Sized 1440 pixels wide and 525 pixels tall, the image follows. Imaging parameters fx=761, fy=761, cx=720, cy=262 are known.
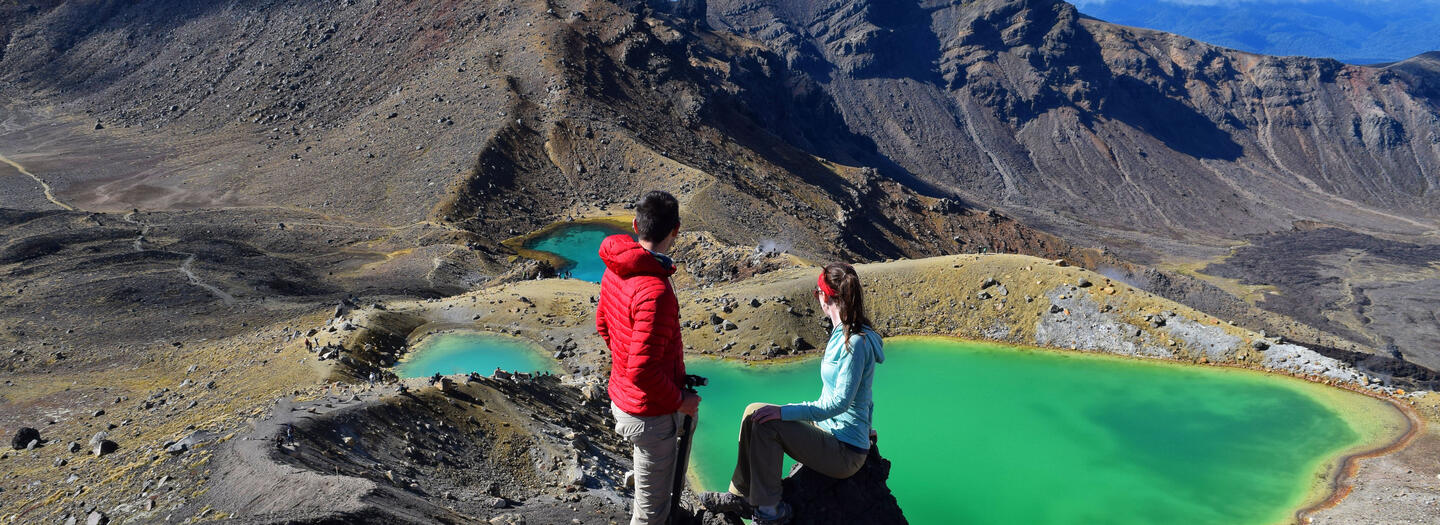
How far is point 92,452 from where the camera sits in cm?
1412

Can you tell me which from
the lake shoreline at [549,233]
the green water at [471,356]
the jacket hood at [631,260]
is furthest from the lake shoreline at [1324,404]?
the lake shoreline at [549,233]

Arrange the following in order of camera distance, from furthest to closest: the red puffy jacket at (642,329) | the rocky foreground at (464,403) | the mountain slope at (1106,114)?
the mountain slope at (1106,114) < the rocky foreground at (464,403) < the red puffy jacket at (642,329)

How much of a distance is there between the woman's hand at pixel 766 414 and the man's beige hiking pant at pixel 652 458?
2.33 ft

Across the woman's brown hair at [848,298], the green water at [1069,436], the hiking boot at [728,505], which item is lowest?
the green water at [1069,436]

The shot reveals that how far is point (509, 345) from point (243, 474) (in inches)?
691

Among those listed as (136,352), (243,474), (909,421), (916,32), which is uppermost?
(916,32)

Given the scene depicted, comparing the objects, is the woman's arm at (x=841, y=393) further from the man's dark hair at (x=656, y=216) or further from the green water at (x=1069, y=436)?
the green water at (x=1069, y=436)

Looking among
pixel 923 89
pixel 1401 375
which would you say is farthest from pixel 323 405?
pixel 923 89

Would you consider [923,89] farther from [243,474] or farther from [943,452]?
[243,474]

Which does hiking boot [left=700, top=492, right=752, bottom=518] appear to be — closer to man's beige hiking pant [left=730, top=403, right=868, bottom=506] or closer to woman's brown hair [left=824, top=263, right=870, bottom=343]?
man's beige hiking pant [left=730, top=403, right=868, bottom=506]

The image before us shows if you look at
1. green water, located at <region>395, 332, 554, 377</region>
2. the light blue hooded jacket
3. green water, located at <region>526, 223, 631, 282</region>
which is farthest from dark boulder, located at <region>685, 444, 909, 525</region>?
green water, located at <region>526, 223, 631, 282</region>

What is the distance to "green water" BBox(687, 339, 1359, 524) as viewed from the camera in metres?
18.4

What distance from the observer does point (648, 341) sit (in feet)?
21.6

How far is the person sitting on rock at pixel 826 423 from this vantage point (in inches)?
285
